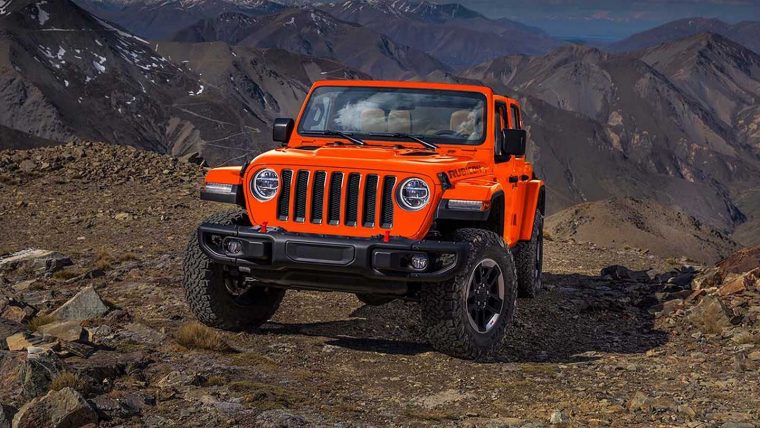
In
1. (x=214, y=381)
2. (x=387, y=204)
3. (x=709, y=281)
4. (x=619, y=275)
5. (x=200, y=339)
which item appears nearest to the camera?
(x=214, y=381)

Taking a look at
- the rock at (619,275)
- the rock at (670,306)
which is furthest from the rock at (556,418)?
the rock at (619,275)

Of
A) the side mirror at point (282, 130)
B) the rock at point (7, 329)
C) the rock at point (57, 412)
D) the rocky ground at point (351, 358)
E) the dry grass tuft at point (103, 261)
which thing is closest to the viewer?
the rock at point (57, 412)

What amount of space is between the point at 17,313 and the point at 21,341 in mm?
1600

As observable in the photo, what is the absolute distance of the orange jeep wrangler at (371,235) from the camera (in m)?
7.71

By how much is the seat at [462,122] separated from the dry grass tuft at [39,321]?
4618mm

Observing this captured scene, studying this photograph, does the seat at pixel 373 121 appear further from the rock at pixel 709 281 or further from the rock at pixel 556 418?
the rock at pixel 709 281

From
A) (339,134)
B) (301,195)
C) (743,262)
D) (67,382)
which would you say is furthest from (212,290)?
(743,262)

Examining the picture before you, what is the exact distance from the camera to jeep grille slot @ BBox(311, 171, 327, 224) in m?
8.06

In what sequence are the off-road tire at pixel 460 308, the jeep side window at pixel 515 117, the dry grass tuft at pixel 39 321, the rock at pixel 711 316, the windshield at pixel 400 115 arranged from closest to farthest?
the off-road tire at pixel 460 308 → the dry grass tuft at pixel 39 321 → the windshield at pixel 400 115 → the rock at pixel 711 316 → the jeep side window at pixel 515 117

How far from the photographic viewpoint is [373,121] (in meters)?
9.83

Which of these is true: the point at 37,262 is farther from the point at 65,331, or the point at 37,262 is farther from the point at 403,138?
the point at 403,138

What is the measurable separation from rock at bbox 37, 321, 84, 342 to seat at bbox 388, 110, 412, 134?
150 inches

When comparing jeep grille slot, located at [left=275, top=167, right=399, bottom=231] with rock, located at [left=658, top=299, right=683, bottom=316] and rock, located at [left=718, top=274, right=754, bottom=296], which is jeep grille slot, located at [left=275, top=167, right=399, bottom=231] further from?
rock, located at [left=718, top=274, right=754, bottom=296]

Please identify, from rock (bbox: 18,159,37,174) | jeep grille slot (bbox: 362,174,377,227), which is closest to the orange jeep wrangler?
jeep grille slot (bbox: 362,174,377,227)
